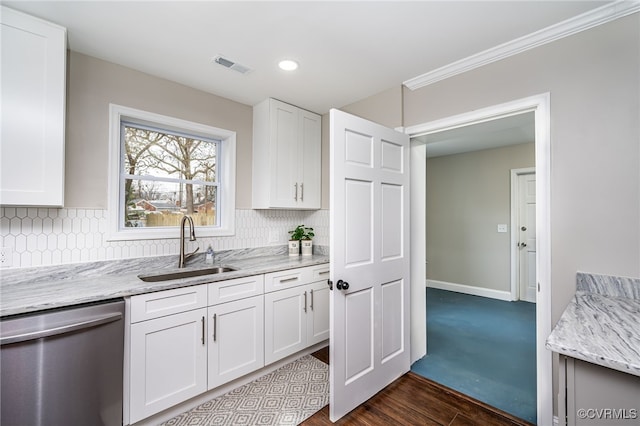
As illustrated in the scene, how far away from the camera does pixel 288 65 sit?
2.22 meters

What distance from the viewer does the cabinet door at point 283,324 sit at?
7.80 feet

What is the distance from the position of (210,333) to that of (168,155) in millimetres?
1606

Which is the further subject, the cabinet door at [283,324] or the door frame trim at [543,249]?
the cabinet door at [283,324]

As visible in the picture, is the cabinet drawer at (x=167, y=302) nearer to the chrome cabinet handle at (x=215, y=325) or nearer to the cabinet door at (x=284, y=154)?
the chrome cabinet handle at (x=215, y=325)

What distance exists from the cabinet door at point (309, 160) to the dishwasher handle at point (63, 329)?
6.28 ft

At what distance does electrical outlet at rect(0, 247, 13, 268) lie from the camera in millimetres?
A: 1765

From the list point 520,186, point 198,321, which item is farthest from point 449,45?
point 520,186

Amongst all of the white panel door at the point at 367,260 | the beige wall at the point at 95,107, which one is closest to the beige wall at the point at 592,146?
the white panel door at the point at 367,260

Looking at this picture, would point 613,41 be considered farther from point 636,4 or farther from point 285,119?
point 285,119

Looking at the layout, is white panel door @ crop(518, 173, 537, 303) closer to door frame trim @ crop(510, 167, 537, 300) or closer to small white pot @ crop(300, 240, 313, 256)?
door frame trim @ crop(510, 167, 537, 300)

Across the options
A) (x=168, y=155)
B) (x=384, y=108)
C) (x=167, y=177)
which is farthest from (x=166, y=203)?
(x=384, y=108)

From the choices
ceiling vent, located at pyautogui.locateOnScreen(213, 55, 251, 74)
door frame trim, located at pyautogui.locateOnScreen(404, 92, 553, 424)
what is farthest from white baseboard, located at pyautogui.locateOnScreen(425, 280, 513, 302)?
ceiling vent, located at pyautogui.locateOnScreen(213, 55, 251, 74)

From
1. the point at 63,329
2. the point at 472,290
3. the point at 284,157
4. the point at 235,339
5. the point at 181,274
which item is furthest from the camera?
the point at 472,290

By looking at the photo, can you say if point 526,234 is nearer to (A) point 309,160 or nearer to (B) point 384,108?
(B) point 384,108
